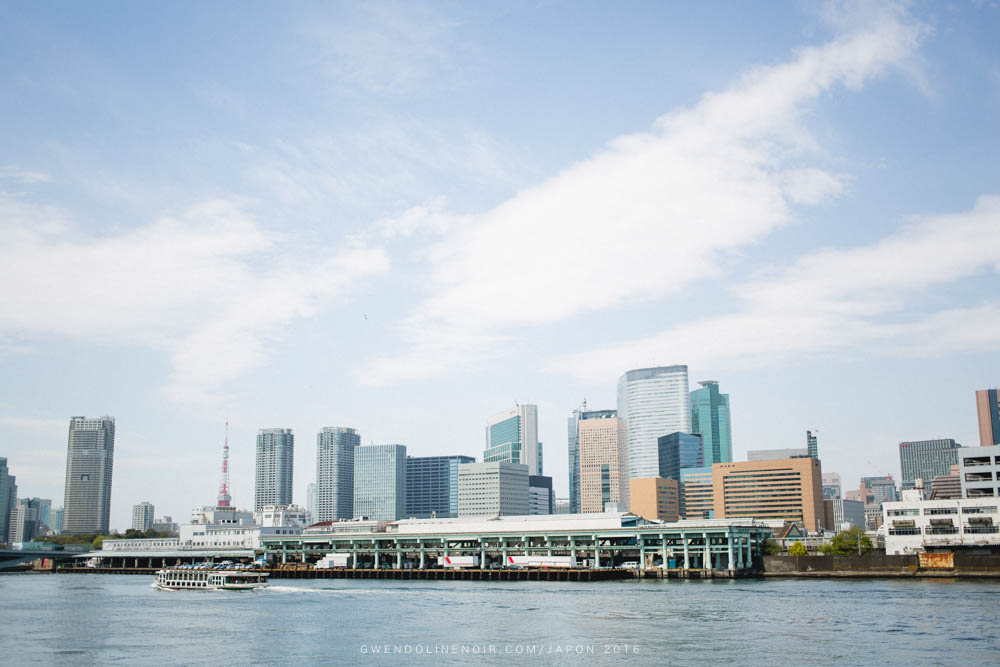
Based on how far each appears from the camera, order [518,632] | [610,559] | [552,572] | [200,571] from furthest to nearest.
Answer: [610,559] → [552,572] → [200,571] → [518,632]

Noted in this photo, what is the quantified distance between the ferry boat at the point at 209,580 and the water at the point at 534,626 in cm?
921

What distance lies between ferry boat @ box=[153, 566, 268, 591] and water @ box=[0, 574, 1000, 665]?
9.21 meters

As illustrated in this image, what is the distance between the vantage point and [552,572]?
5453 inches

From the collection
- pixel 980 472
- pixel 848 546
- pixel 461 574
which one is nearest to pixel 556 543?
pixel 461 574

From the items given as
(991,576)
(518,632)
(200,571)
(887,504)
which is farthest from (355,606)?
(887,504)

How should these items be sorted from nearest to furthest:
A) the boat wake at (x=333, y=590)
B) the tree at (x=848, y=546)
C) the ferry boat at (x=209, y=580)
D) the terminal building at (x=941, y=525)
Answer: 1. the boat wake at (x=333, y=590)
2. the ferry boat at (x=209, y=580)
3. the terminal building at (x=941, y=525)
4. the tree at (x=848, y=546)

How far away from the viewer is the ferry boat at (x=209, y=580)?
125000 mm

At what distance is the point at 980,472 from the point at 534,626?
92877mm

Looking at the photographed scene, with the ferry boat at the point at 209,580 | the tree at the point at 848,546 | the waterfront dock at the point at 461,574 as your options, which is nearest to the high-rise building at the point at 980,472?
the tree at the point at 848,546

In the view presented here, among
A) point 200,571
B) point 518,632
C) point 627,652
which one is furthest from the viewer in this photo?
point 200,571

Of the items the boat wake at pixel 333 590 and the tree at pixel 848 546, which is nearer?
the boat wake at pixel 333 590

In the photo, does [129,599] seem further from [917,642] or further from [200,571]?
[917,642]

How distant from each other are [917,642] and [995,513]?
8351cm

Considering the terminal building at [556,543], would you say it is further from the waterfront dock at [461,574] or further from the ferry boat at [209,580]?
the ferry boat at [209,580]
